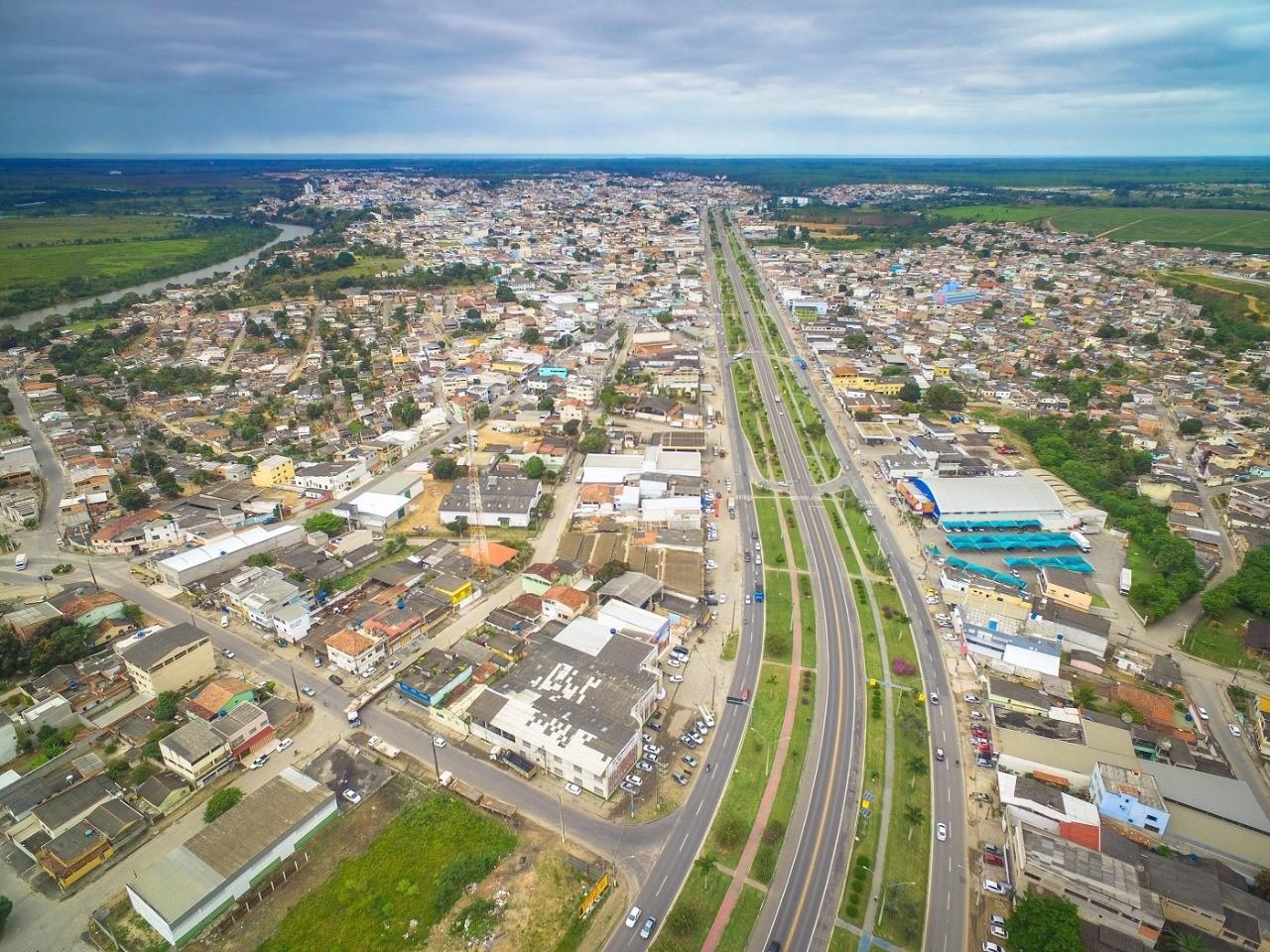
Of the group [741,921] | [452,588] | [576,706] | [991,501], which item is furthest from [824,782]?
[991,501]

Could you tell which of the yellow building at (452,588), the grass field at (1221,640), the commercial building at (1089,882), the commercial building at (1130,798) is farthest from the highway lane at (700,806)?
the grass field at (1221,640)

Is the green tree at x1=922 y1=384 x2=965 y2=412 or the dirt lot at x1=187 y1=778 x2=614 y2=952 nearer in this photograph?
the dirt lot at x1=187 y1=778 x2=614 y2=952

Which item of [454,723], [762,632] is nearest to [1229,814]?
[762,632]

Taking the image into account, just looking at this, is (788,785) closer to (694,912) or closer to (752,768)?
(752,768)

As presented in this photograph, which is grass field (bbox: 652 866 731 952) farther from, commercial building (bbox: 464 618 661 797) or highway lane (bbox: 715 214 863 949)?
commercial building (bbox: 464 618 661 797)

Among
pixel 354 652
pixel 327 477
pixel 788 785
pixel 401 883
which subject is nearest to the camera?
pixel 401 883

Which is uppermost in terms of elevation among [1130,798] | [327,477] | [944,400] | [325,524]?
[944,400]

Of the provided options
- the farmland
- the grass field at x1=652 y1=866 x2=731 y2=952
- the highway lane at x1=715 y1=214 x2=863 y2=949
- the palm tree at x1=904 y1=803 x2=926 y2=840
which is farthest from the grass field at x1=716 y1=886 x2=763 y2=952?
the farmland
